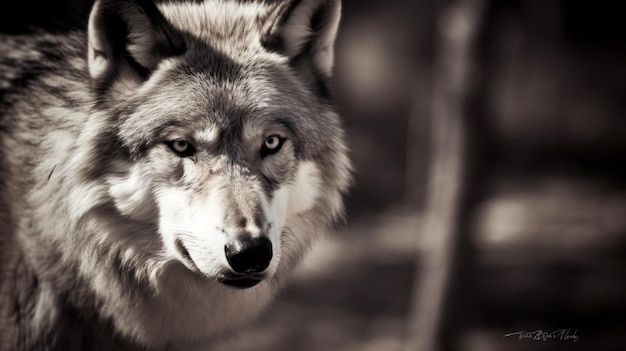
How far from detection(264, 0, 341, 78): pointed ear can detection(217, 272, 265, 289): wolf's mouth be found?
1372mm

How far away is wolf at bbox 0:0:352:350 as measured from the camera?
3178mm

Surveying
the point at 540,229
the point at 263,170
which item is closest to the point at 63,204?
the point at 263,170

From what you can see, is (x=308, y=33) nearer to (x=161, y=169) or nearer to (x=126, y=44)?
(x=126, y=44)

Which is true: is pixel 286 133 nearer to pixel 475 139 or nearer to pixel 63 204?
pixel 63 204

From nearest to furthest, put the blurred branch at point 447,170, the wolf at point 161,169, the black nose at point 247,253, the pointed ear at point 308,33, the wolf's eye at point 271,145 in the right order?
the black nose at point 247,253 → the wolf at point 161,169 → the wolf's eye at point 271,145 → the pointed ear at point 308,33 → the blurred branch at point 447,170

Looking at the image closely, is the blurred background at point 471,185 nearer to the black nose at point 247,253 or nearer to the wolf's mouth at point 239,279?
the wolf's mouth at point 239,279

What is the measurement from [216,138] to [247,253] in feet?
2.08

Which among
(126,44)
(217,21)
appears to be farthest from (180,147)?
(217,21)

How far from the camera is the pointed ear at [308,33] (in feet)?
11.7

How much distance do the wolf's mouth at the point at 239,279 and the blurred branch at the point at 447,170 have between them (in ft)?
15.4

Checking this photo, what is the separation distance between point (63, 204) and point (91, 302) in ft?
1.85
